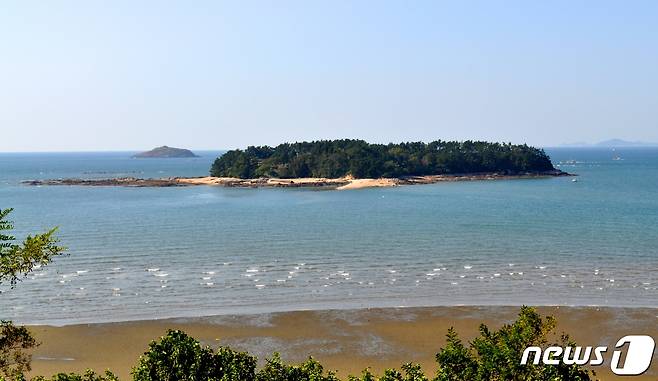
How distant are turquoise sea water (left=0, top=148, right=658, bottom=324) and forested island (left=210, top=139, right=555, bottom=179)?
2419 inches

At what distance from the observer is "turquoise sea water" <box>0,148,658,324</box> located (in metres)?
38.6

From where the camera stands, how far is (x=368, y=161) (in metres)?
157

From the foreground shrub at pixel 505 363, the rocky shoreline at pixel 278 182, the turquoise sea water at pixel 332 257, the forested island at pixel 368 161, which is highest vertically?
the forested island at pixel 368 161

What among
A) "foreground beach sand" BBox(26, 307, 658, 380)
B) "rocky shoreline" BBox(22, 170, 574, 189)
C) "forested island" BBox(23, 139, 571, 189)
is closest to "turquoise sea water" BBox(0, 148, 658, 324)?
"foreground beach sand" BBox(26, 307, 658, 380)

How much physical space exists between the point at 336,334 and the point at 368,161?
126037mm

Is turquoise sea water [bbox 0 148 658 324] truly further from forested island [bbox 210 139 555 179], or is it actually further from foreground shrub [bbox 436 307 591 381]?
forested island [bbox 210 139 555 179]

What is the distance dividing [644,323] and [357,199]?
7571 centimetres

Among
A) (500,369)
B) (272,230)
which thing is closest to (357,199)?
(272,230)

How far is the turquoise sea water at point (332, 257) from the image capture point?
38.6 m

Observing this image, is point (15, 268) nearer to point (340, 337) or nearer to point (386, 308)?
point (340, 337)

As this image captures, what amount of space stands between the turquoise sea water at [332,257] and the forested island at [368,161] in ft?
202

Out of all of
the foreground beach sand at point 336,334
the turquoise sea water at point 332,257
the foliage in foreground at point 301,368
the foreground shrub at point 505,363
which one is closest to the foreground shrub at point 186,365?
the foliage in foreground at point 301,368

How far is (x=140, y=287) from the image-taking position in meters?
41.8

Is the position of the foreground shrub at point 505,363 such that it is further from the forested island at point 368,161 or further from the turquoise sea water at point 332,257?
the forested island at point 368,161
